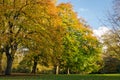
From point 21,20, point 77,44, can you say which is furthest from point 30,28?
point 77,44

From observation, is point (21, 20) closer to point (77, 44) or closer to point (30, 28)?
point (30, 28)

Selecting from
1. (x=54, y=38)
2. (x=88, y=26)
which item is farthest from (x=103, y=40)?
(x=54, y=38)

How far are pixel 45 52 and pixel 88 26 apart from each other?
25.8 m

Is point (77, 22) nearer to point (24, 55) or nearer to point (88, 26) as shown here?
point (88, 26)

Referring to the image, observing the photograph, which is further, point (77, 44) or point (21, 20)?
point (77, 44)

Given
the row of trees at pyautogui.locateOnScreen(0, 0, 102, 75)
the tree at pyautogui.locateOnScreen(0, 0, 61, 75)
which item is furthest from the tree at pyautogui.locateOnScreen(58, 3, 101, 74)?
the tree at pyautogui.locateOnScreen(0, 0, 61, 75)

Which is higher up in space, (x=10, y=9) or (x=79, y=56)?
(x=10, y=9)

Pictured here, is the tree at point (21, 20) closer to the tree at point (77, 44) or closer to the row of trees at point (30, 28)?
the row of trees at point (30, 28)

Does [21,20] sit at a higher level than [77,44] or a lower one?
higher

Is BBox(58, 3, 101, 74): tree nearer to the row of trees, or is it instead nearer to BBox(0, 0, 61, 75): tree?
the row of trees

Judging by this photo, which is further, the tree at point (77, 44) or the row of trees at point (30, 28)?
the tree at point (77, 44)

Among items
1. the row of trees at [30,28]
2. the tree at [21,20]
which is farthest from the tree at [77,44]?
the tree at [21,20]

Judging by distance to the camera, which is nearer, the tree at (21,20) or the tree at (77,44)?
the tree at (21,20)

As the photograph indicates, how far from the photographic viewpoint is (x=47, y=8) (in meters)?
46.9
